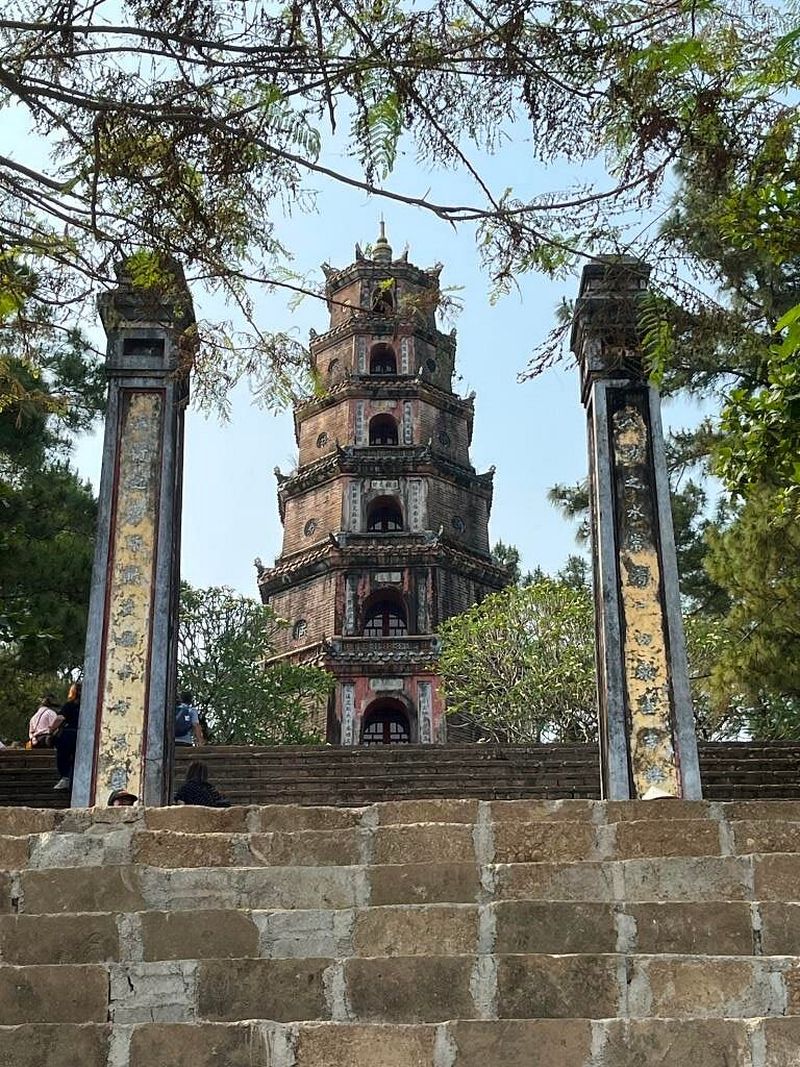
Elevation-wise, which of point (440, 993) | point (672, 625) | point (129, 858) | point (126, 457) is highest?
point (126, 457)

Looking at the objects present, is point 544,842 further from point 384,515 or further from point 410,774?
point 384,515

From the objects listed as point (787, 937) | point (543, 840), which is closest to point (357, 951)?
point (543, 840)

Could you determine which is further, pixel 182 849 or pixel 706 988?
pixel 182 849

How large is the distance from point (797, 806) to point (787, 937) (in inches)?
28.5

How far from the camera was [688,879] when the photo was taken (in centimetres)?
446

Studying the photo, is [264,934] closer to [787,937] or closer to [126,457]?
[787,937]

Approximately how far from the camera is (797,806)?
15.9ft

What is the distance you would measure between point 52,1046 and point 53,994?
0.22 meters

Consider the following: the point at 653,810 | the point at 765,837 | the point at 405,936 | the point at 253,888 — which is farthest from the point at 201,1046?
the point at 765,837

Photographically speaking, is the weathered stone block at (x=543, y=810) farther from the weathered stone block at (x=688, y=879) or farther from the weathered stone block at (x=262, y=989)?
the weathered stone block at (x=262, y=989)

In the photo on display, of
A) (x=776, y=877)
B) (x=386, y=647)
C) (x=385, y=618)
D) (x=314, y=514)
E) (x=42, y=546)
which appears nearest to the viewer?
(x=776, y=877)

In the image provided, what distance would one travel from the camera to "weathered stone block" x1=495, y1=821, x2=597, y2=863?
4625 mm

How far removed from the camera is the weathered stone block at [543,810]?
4.78 metres

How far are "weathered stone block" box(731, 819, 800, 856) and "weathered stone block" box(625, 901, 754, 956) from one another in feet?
1.29
